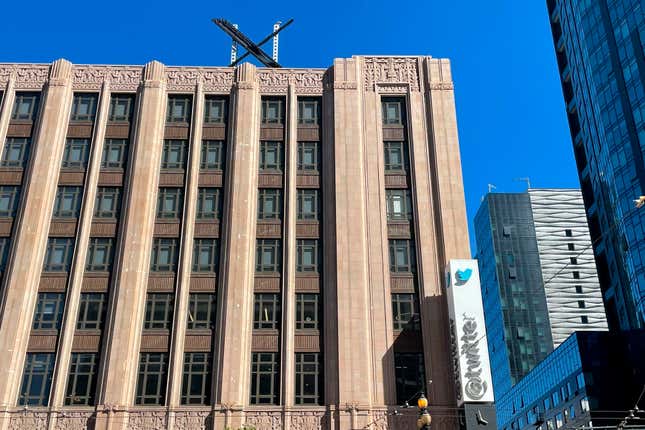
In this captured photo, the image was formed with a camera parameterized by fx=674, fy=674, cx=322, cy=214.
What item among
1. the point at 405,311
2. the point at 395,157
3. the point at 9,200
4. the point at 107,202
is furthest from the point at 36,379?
the point at 395,157

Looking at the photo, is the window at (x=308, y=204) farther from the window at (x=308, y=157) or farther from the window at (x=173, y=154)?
the window at (x=173, y=154)

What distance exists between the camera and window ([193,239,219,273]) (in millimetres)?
44531

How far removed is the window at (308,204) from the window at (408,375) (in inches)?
435

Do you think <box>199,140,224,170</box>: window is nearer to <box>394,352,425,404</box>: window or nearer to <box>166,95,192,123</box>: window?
<box>166,95,192,123</box>: window

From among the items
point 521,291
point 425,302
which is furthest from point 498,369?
point 425,302

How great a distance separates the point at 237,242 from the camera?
44.4m

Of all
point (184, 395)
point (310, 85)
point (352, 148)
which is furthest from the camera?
point (310, 85)

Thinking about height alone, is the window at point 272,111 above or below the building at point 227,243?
above

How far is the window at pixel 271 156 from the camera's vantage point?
4791 cm

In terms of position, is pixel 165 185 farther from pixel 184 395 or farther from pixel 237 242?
pixel 184 395

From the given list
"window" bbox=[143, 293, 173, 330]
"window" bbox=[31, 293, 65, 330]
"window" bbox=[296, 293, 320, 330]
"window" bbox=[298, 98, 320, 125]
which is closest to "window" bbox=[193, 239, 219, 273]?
"window" bbox=[143, 293, 173, 330]

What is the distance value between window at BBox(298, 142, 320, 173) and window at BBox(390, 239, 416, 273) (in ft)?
25.8

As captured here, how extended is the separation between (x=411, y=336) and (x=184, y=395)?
47.1ft

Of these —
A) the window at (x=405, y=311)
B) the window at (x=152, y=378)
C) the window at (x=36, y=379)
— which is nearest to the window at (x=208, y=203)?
the window at (x=152, y=378)
